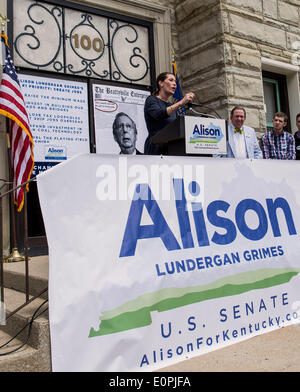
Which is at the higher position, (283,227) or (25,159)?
(25,159)

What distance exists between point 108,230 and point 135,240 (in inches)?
8.3

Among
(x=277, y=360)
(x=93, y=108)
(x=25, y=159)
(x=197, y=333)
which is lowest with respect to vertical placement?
(x=277, y=360)

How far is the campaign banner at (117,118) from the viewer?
616cm

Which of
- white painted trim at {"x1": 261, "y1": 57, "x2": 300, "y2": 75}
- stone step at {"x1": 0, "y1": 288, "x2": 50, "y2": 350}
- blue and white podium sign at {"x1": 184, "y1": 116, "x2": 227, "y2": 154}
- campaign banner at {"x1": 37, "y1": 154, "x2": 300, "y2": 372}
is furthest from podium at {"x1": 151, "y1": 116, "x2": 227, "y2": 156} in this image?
white painted trim at {"x1": 261, "y1": 57, "x2": 300, "y2": 75}

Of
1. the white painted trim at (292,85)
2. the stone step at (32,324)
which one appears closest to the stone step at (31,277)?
the stone step at (32,324)

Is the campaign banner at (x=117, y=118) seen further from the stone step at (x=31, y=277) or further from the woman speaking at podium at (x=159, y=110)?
the stone step at (x=31, y=277)

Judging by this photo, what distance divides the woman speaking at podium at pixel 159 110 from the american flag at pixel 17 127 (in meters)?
1.77

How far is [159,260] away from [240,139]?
9.04 feet

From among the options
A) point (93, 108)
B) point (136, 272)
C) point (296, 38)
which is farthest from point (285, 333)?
point (296, 38)

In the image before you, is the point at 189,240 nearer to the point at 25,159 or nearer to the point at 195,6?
the point at 25,159

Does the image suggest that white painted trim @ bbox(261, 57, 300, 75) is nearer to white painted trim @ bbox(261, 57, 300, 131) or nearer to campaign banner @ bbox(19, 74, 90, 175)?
white painted trim @ bbox(261, 57, 300, 131)

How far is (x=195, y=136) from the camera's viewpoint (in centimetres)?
319

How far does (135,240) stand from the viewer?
8.69ft

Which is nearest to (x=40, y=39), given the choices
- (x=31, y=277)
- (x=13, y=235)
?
(x=13, y=235)
